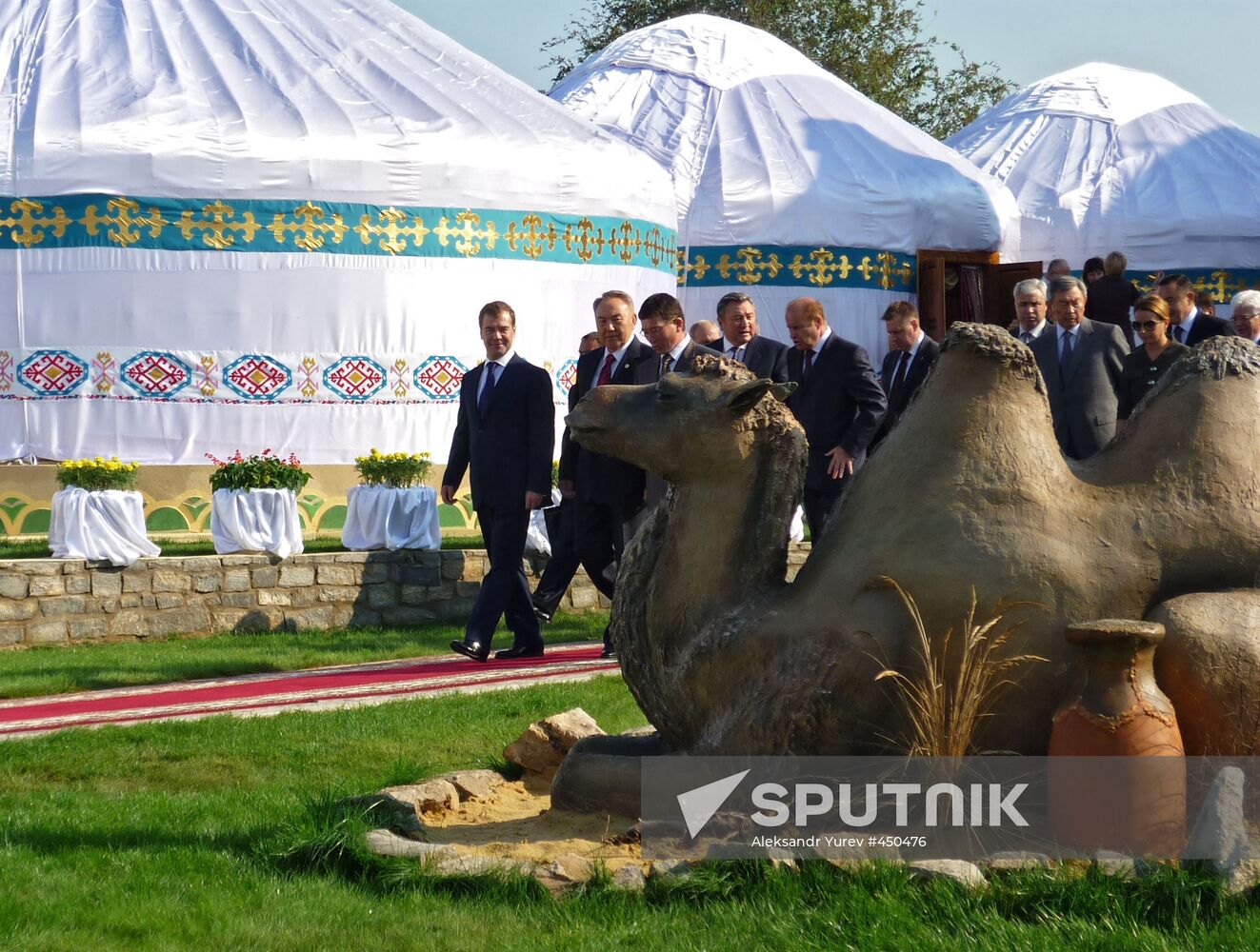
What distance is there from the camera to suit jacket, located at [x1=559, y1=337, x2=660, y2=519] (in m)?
8.17

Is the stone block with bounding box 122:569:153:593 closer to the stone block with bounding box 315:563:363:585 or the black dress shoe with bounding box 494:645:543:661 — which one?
the stone block with bounding box 315:563:363:585

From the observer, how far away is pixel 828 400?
832cm

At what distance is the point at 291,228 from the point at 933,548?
1104cm

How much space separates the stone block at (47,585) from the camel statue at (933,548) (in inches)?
237

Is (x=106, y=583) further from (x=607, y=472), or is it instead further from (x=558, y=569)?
(x=607, y=472)

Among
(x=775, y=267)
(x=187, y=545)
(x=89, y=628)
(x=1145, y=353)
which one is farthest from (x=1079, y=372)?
(x=775, y=267)

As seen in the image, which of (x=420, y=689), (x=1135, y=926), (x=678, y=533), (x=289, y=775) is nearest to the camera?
(x=1135, y=926)

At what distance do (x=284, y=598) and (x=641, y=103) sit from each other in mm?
11972

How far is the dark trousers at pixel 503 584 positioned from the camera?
8539 millimetres

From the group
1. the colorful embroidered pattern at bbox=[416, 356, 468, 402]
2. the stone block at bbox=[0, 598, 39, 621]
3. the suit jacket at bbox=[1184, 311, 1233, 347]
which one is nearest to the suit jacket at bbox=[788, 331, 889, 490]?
the suit jacket at bbox=[1184, 311, 1233, 347]

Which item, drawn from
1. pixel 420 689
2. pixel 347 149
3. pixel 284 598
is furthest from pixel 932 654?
pixel 347 149

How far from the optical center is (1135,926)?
3.60 meters

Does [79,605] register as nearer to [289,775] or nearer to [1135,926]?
[289,775]

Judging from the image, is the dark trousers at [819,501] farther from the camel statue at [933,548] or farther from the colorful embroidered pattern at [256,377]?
the colorful embroidered pattern at [256,377]
